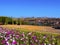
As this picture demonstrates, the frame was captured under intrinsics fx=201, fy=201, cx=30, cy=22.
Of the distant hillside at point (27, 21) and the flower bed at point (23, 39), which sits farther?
the distant hillside at point (27, 21)

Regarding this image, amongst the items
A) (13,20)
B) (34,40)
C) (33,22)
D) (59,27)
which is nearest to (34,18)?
(33,22)

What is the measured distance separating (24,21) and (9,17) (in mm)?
2080

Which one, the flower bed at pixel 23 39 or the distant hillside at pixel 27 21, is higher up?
the distant hillside at pixel 27 21

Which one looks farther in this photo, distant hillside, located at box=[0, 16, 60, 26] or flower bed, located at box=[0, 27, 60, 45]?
distant hillside, located at box=[0, 16, 60, 26]

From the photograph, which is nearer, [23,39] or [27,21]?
[23,39]

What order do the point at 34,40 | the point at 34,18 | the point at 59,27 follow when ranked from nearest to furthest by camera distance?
1. the point at 34,40
2. the point at 59,27
3. the point at 34,18

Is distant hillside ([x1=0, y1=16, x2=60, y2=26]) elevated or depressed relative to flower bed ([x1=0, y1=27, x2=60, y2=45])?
elevated

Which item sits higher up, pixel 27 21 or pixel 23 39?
pixel 27 21

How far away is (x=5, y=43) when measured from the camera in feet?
9.45

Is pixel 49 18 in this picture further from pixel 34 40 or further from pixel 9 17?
pixel 34 40

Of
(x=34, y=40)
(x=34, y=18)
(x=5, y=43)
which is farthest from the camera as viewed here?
(x=34, y=18)

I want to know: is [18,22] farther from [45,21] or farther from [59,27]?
[59,27]

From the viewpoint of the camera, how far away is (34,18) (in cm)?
2394

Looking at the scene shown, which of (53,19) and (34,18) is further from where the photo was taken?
(34,18)
